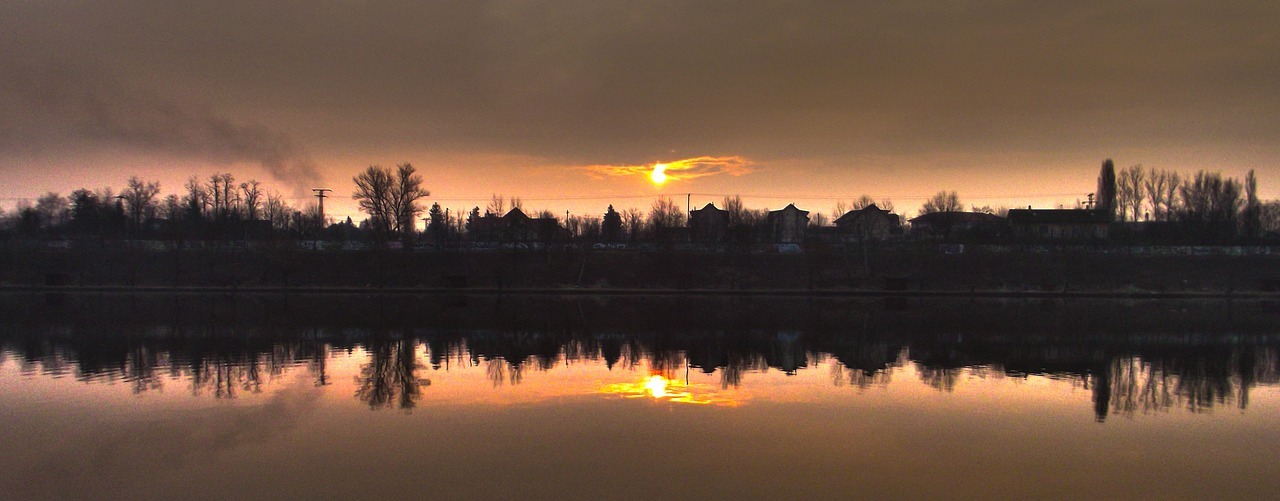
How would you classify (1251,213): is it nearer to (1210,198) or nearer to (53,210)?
(1210,198)

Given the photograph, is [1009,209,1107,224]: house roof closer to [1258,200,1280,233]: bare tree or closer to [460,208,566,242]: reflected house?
[1258,200,1280,233]: bare tree

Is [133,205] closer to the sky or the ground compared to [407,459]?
closer to the sky

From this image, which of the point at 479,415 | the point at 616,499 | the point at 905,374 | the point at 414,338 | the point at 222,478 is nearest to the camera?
the point at 616,499

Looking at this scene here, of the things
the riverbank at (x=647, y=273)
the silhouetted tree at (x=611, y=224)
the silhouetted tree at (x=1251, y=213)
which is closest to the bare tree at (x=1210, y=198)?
the silhouetted tree at (x=1251, y=213)

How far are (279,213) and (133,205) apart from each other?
1858cm

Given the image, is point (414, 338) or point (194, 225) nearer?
point (414, 338)

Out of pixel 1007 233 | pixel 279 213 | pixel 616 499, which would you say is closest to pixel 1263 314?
pixel 1007 233

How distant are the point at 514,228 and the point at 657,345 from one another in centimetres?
6440

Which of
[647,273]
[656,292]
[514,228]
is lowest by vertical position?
[656,292]

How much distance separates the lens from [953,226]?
103m

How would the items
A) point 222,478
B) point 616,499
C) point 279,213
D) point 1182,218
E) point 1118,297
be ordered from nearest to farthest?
point 616,499
point 222,478
point 1118,297
point 1182,218
point 279,213

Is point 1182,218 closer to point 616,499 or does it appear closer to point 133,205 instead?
point 616,499

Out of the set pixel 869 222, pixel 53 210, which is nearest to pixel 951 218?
pixel 869 222

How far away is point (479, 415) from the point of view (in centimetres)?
1650
